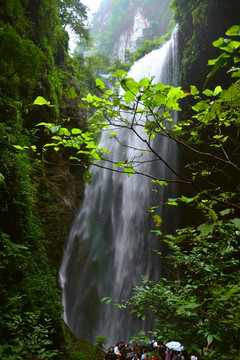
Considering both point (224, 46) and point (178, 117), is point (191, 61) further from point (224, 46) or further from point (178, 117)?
point (224, 46)

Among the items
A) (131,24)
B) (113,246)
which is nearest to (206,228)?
(113,246)

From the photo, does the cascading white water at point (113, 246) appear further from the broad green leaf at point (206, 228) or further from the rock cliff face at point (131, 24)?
the rock cliff face at point (131, 24)

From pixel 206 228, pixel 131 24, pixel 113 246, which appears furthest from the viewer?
pixel 131 24

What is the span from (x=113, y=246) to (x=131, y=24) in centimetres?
3221

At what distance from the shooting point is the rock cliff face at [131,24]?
2755 centimetres

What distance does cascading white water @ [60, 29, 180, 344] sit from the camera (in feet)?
30.4

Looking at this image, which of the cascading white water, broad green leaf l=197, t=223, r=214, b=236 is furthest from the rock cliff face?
broad green leaf l=197, t=223, r=214, b=236

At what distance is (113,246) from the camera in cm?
1176

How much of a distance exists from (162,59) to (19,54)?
1354 cm

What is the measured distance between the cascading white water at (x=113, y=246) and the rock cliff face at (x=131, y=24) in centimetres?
1632

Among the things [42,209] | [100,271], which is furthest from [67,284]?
[42,209]

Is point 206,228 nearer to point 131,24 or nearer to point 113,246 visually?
point 113,246

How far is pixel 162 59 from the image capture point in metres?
14.8

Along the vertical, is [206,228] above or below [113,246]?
above
